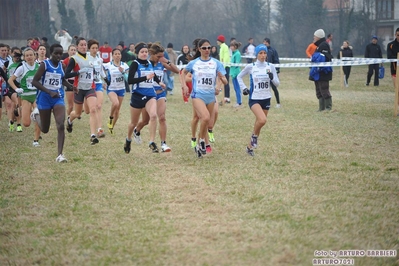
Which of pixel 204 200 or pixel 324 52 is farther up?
pixel 324 52

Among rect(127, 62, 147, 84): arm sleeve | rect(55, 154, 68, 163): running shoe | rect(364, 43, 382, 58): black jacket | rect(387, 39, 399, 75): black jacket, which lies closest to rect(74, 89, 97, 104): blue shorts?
rect(127, 62, 147, 84): arm sleeve

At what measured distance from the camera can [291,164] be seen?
10602 millimetres

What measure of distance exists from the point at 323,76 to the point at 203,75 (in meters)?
8.56

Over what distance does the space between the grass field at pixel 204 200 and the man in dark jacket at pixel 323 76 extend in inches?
168

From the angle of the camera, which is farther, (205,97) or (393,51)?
(393,51)

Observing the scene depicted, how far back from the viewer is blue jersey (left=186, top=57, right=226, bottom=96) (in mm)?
11383

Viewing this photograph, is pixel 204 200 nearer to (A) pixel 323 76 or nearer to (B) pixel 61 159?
(B) pixel 61 159

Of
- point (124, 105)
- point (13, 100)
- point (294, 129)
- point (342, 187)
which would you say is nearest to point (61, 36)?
point (124, 105)

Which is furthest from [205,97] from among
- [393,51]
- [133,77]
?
[393,51]

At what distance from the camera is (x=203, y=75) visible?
37.3ft

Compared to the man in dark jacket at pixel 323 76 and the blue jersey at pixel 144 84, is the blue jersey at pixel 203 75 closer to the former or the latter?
the blue jersey at pixel 144 84

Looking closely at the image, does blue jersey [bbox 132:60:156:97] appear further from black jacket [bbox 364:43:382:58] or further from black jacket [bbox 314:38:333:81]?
black jacket [bbox 364:43:382:58]

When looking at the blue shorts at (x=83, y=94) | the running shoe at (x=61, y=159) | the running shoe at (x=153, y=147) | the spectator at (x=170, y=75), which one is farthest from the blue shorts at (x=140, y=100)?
the spectator at (x=170, y=75)

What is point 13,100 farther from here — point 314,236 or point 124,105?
point 314,236
